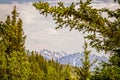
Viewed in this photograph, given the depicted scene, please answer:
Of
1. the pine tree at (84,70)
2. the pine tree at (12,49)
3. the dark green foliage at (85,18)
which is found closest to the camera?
the dark green foliage at (85,18)

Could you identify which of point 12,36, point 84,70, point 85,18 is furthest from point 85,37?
point 12,36

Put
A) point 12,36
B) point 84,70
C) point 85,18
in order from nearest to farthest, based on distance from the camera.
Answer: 1. point 85,18
2. point 84,70
3. point 12,36

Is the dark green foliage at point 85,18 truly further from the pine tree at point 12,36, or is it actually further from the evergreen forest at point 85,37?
the pine tree at point 12,36

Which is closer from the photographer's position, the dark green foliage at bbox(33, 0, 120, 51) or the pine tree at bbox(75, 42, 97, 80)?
the dark green foliage at bbox(33, 0, 120, 51)

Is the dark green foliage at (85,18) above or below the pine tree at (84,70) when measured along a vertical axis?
above

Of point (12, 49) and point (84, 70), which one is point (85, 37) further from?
point (12, 49)

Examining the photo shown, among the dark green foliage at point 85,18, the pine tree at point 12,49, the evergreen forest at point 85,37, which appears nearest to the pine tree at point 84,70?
the evergreen forest at point 85,37

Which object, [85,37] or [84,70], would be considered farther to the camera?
[84,70]

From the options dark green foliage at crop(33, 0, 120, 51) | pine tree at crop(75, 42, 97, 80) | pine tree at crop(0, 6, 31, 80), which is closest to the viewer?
dark green foliage at crop(33, 0, 120, 51)

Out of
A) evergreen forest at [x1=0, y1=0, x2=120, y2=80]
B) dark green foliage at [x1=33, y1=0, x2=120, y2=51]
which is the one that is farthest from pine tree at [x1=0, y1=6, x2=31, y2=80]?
dark green foliage at [x1=33, y1=0, x2=120, y2=51]

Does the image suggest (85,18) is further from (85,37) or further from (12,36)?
(12,36)

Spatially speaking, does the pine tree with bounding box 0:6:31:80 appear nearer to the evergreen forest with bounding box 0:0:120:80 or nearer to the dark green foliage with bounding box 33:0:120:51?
the evergreen forest with bounding box 0:0:120:80

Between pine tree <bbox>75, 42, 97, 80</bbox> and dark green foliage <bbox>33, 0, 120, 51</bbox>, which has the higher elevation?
dark green foliage <bbox>33, 0, 120, 51</bbox>

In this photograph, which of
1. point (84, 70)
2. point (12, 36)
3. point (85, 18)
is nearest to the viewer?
point (85, 18)
